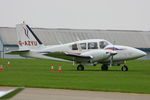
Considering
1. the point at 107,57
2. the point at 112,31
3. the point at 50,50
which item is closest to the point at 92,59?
the point at 107,57

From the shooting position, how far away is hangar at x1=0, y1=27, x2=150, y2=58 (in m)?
101

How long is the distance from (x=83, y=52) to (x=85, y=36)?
219ft

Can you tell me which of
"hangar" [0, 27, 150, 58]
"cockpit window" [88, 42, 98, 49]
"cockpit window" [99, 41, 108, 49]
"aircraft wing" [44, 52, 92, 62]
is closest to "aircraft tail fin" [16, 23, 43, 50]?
"aircraft wing" [44, 52, 92, 62]

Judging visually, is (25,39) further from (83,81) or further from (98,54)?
(83,81)

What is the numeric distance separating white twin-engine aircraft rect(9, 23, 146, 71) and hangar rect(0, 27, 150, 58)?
60711 millimetres

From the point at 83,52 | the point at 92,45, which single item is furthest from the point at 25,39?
the point at 92,45

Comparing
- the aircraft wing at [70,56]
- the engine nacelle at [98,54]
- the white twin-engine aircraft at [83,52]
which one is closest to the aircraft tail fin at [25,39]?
the white twin-engine aircraft at [83,52]

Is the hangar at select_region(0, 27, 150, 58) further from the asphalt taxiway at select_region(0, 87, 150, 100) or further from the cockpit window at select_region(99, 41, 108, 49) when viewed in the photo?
the asphalt taxiway at select_region(0, 87, 150, 100)

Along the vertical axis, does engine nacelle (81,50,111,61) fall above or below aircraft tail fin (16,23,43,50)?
below

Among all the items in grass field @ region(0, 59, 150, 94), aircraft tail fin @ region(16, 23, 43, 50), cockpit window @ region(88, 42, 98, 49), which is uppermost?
aircraft tail fin @ region(16, 23, 43, 50)

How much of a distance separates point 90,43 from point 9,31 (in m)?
68.4

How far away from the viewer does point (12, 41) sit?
9744cm

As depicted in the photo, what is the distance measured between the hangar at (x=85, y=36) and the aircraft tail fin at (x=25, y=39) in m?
60.1

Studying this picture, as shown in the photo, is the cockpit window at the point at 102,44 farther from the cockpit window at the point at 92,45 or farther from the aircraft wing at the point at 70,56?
the aircraft wing at the point at 70,56
